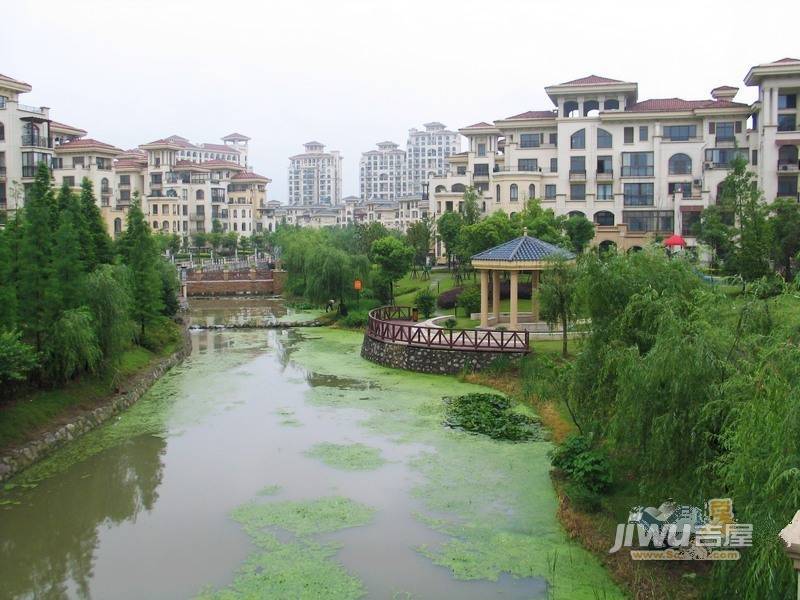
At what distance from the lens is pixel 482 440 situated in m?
15.0

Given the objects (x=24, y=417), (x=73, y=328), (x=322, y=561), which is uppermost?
(x=73, y=328)

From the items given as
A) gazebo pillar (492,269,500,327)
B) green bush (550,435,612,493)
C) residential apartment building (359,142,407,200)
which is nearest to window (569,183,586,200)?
gazebo pillar (492,269,500,327)

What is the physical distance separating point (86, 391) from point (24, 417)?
2.56 m

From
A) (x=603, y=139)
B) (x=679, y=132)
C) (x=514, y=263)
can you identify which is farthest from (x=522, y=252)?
(x=679, y=132)

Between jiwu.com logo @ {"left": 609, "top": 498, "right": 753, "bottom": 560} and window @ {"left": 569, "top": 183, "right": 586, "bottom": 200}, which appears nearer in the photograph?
jiwu.com logo @ {"left": 609, "top": 498, "right": 753, "bottom": 560}

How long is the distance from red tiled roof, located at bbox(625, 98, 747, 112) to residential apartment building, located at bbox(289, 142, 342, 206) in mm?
107692

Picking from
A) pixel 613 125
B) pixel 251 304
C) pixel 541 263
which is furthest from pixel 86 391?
pixel 613 125

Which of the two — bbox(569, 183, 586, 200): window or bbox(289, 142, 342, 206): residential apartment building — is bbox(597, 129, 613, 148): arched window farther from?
bbox(289, 142, 342, 206): residential apartment building

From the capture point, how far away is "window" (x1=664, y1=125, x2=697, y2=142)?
37906 millimetres

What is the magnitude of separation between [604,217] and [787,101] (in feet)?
29.8

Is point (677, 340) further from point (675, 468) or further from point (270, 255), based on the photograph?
point (270, 255)

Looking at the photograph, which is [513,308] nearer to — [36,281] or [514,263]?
[514,263]

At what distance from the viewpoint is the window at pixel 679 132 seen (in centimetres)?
3791

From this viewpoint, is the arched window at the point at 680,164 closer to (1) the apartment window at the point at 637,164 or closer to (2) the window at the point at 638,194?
(1) the apartment window at the point at 637,164
